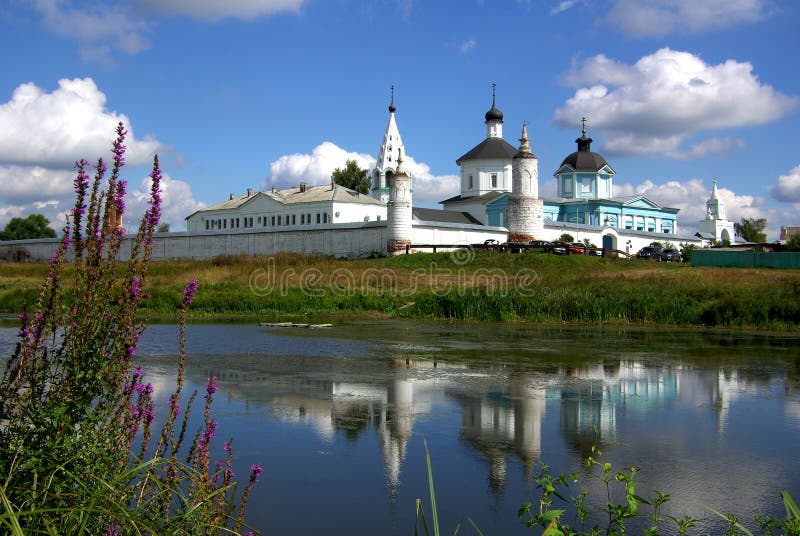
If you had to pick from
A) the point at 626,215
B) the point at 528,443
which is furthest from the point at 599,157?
the point at 528,443

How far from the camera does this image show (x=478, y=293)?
1011 inches

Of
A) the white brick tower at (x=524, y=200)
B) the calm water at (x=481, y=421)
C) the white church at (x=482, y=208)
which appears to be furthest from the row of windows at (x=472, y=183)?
the calm water at (x=481, y=421)

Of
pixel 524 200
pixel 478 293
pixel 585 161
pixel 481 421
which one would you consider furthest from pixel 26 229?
pixel 481 421

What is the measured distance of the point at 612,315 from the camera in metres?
22.9

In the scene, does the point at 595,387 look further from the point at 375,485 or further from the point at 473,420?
the point at 375,485

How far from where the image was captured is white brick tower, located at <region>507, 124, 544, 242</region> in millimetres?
46531

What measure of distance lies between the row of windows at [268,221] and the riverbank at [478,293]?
2738 centimetres

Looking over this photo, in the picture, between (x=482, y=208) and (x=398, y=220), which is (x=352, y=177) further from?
(x=398, y=220)

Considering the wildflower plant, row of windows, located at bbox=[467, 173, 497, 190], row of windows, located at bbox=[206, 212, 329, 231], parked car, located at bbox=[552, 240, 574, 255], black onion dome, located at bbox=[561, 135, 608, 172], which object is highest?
black onion dome, located at bbox=[561, 135, 608, 172]

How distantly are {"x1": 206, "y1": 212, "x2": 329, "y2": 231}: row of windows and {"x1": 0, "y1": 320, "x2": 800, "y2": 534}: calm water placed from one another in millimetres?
49821

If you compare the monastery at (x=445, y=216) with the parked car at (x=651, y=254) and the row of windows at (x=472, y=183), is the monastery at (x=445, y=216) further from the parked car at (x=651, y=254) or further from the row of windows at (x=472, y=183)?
the parked car at (x=651, y=254)

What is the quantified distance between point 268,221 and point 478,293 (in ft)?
155

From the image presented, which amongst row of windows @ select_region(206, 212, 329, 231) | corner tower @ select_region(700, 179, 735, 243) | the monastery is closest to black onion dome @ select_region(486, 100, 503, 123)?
the monastery

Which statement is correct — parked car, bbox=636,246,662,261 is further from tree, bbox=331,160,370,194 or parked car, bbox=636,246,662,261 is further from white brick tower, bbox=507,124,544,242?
tree, bbox=331,160,370,194
